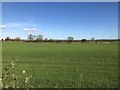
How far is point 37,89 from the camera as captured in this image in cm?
1103

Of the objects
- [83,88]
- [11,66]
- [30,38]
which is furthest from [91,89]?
[30,38]

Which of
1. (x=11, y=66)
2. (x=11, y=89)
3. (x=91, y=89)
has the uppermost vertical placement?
(x=11, y=66)

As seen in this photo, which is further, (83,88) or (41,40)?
(41,40)

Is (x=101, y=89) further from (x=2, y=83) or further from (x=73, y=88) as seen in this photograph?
(x=2, y=83)

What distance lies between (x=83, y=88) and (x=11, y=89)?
573 cm

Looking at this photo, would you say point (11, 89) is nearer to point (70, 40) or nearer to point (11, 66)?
point (11, 66)

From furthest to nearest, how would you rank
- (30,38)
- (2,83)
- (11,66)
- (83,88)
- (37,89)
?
(30,38), (83,88), (37,89), (2,83), (11,66)

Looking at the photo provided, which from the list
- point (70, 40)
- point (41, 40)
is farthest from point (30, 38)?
point (70, 40)

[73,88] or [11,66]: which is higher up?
[11,66]

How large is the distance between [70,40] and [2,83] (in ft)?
569

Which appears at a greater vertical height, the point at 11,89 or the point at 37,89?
the point at 11,89

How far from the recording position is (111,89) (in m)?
11.6

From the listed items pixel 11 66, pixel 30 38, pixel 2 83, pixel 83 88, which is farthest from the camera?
pixel 30 38

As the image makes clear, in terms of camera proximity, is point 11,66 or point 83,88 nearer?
point 11,66
